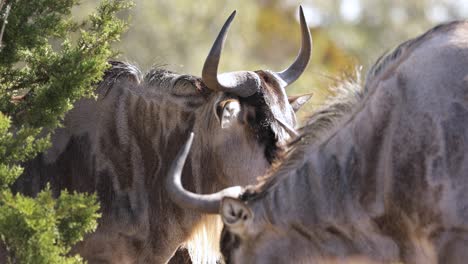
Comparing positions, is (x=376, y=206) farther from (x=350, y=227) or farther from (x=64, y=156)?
Result: (x=64, y=156)

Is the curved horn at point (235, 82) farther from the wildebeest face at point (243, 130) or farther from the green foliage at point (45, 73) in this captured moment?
the green foliage at point (45, 73)

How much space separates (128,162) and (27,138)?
159 centimetres

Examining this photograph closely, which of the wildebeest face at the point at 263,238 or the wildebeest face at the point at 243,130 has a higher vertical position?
the wildebeest face at the point at 243,130

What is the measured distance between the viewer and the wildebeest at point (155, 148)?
775 centimetres

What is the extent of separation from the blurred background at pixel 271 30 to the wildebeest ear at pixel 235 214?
14482 millimetres

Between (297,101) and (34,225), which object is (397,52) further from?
(297,101)

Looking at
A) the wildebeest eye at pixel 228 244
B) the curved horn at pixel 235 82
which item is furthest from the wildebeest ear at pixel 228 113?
the wildebeest eye at pixel 228 244

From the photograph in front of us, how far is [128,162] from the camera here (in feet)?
26.2

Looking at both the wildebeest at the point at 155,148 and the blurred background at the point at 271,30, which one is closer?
the wildebeest at the point at 155,148

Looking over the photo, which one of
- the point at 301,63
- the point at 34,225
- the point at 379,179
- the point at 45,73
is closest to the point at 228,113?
the point at 301,63

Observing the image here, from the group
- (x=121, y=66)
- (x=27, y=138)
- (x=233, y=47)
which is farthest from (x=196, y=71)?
(x=27, y=138)

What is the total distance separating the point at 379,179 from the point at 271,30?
→ 4783 cm

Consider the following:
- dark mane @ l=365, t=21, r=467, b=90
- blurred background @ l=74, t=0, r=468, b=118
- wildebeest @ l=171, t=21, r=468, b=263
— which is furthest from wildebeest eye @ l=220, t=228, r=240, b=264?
blurred background @ l=74, t=0, r=468, b=118

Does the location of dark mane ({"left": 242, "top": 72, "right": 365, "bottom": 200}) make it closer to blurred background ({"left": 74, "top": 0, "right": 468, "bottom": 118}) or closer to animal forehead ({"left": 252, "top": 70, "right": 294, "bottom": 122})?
animal forehead ({"left": 252, "top": 70, "right": 294, "bottom": 122})
